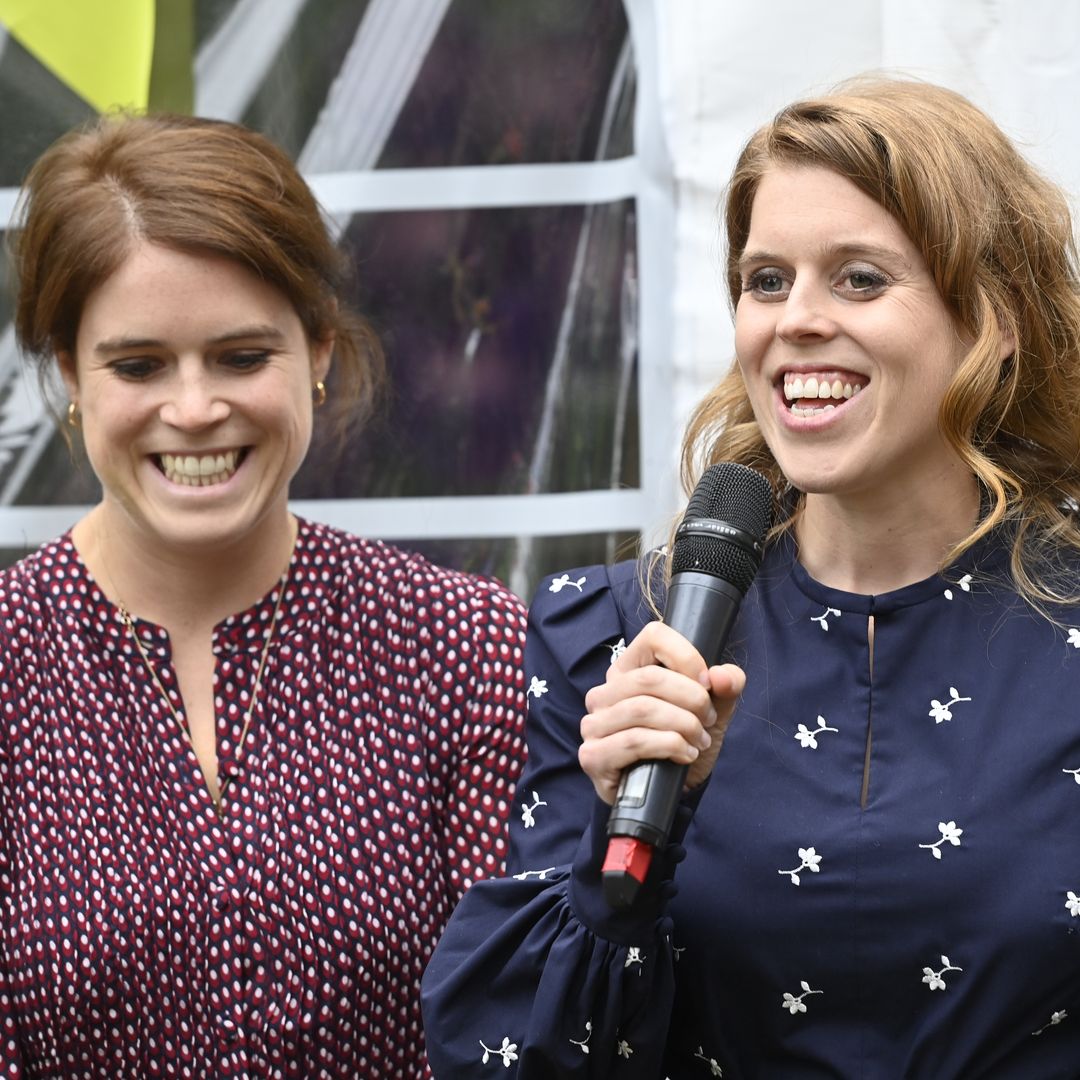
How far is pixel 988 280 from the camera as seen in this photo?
1.99 m

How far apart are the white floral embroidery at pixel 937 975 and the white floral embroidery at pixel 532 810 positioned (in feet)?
1.66

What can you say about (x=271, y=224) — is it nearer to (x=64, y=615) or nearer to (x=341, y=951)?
(x=64, y=615)

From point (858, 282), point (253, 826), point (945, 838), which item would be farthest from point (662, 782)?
point (253, 826)

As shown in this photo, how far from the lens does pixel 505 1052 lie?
→ 1904 millimetres

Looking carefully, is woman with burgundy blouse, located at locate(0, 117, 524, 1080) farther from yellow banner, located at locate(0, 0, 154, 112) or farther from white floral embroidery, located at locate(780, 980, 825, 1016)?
white floral embroidery, located at locate(780, 980, 825, 1016)

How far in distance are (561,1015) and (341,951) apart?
0.69 m

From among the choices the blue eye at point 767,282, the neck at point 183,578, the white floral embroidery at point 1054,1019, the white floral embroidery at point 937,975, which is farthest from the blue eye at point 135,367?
the white floral embroidery at point 1054,1019

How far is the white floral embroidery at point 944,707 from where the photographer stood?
1.94m

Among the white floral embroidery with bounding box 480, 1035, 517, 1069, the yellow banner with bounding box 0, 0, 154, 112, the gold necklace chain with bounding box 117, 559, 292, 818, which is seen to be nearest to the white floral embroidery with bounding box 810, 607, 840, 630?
the white floral embroidery with bounding box 480, 1035, 517, 1069

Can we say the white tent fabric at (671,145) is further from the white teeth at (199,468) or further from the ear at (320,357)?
the white teeth at (199,468)

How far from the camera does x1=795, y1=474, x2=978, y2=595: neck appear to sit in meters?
2.05

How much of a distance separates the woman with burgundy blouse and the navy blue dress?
1.67 feet

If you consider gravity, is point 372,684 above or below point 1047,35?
below

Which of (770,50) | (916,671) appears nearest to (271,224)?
(770,50)
